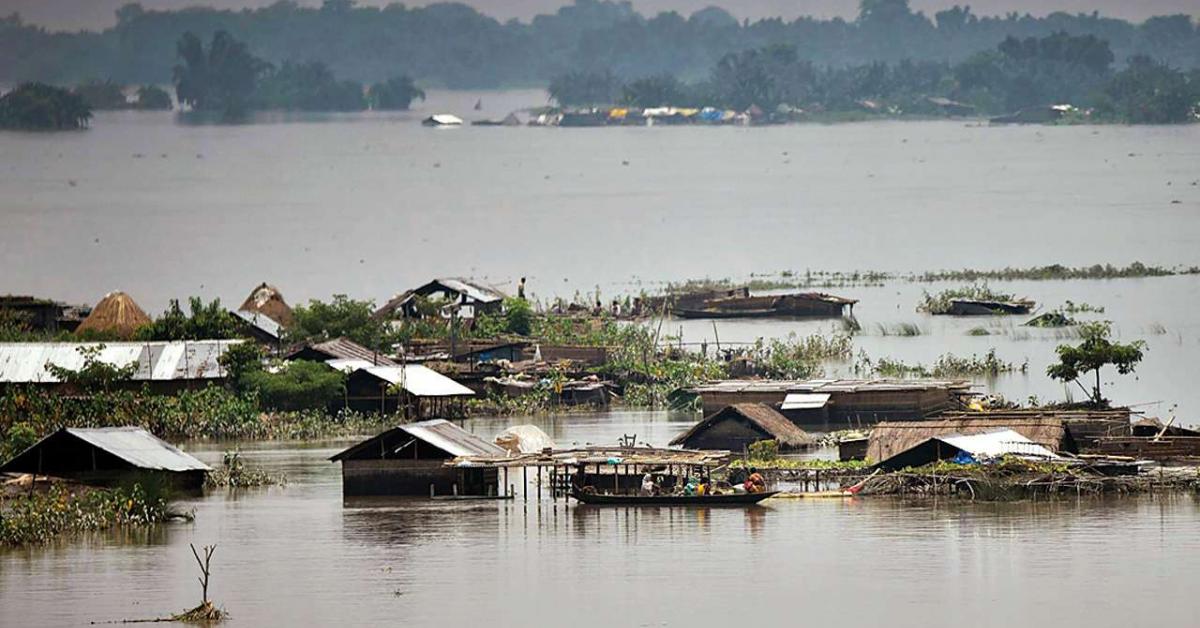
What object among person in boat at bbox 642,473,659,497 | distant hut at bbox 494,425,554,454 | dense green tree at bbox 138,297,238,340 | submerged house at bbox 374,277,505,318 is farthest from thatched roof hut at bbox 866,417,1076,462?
submerged house at bbox 374,277,505,318

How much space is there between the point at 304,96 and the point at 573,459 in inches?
4938

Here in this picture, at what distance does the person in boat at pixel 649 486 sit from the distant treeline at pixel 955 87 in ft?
311

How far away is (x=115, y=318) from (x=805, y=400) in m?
11.2

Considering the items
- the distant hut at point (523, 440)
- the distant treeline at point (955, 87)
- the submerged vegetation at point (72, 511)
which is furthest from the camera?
the distant treeline at point (955, 87)

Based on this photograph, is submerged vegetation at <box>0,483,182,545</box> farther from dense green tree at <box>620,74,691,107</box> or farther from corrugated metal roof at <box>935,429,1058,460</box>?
dense green tree at <box>620,74,691,107</box>

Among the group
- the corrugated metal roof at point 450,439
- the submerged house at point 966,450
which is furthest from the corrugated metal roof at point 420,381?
the submerged house at point 966,450

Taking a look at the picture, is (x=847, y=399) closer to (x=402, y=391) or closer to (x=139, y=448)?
(x=402, y=391)

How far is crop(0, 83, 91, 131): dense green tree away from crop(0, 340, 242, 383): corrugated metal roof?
319 ft

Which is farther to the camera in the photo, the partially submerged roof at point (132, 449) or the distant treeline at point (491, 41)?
the distant treeline at point (491, 41)

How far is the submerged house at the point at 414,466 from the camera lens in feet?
68.9

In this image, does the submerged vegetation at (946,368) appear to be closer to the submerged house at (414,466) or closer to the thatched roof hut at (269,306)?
the thatched roof hut at (269,306)

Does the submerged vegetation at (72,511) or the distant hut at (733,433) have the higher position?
the distant hut at (733,433)

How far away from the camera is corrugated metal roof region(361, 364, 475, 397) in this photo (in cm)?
2614

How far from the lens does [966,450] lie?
20.6 meters
